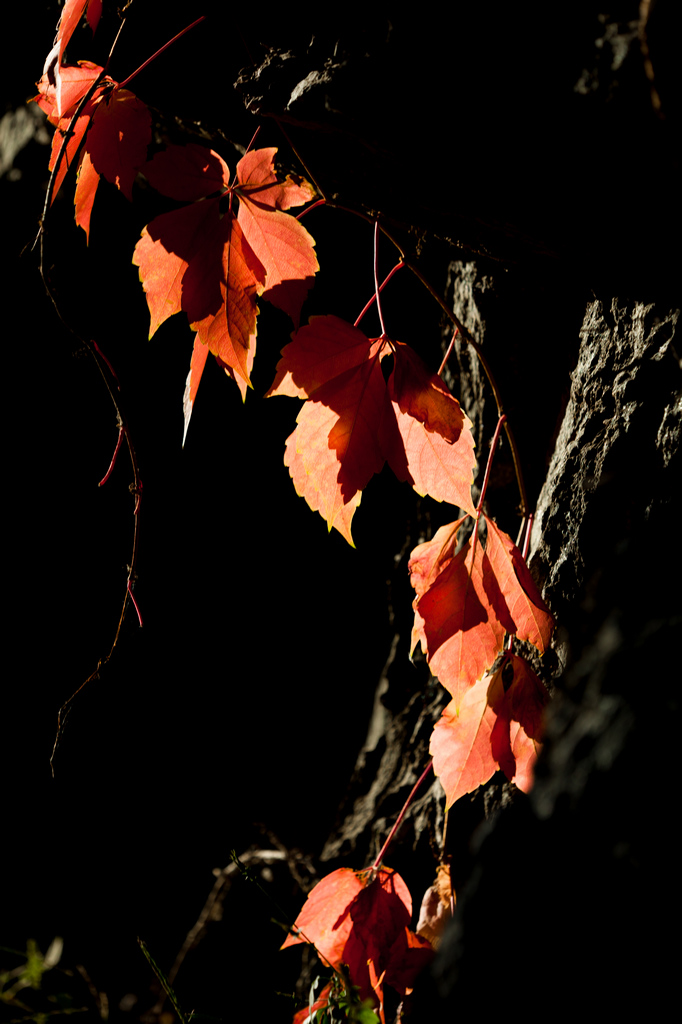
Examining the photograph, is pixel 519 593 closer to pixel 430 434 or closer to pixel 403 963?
pixel 430 434

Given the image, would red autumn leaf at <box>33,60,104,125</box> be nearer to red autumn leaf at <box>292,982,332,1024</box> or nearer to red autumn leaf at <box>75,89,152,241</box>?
red autumn leaf at <box>75,89,152,241</box>

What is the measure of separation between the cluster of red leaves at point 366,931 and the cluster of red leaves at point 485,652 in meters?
0.28

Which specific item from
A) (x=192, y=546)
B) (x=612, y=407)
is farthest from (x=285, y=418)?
(x=612, y=407)

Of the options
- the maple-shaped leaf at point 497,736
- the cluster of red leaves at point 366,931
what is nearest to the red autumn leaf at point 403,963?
the cluster of red leaves at point 366,931

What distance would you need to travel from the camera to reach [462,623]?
2.48 feet

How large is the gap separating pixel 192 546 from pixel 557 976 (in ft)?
3.44

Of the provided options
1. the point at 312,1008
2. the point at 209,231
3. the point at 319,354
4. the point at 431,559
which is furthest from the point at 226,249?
the point at 312,1008

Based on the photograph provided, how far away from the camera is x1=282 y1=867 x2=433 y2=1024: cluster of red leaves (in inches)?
33.3

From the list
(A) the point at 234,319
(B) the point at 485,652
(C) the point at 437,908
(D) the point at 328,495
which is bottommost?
(C) the point at 437,908

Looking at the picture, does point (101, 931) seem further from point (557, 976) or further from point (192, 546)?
point (557, 976)

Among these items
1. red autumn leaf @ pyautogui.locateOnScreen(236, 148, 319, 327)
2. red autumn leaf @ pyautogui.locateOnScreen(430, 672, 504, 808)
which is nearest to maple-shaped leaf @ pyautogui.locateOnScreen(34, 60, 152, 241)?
red autumn leaf @ pyautogui.locateOnScreen(236, 148, 319, 327)

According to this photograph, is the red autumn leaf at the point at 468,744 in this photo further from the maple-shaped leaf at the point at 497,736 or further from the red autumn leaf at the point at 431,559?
the red autumn leaf at the point at 431,559

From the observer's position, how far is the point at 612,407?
0.80 m

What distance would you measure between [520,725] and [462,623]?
0.18m
